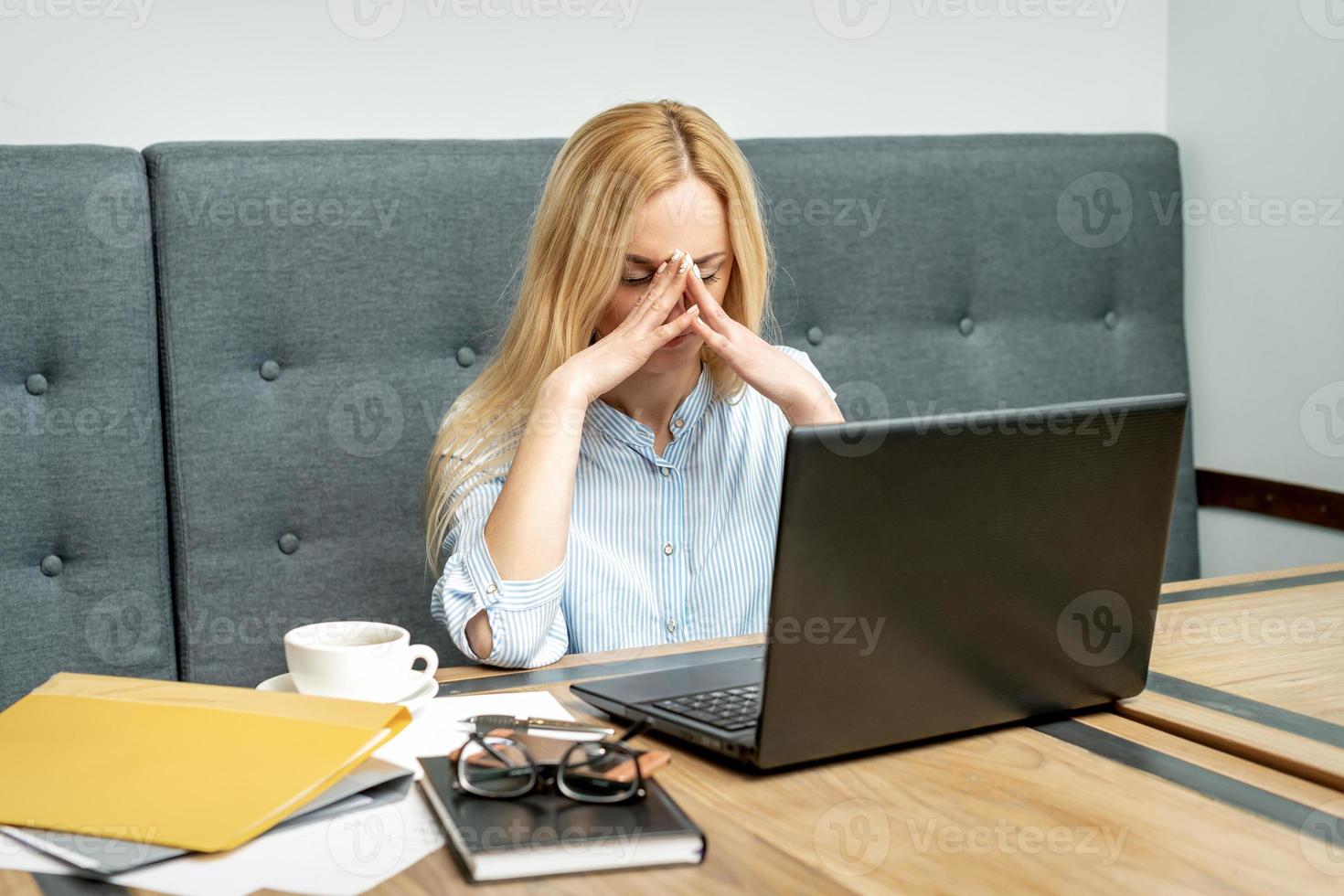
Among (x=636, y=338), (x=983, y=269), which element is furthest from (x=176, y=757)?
(x=983, y=269)

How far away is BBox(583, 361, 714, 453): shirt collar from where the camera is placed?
4.95 ft

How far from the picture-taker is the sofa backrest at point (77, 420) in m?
1.58

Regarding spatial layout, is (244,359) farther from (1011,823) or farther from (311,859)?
(1011,823)

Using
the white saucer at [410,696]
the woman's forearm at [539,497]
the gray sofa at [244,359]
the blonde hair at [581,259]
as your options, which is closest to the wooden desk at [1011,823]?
the white saucer at [410,696]

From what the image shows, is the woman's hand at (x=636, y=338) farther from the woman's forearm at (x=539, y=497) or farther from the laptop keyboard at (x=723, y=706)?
the laptop keyboard at (x=723, y=706)

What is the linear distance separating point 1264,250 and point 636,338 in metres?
1.32

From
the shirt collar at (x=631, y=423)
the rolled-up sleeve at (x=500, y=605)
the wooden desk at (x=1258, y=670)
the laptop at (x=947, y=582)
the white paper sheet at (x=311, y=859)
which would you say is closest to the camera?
the white paper sheet at (x=311, y=859)

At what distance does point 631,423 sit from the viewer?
4.95 feet

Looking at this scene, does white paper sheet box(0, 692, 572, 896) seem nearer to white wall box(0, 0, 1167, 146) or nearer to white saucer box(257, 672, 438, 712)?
white saucer box(257, 672, 438, 712)

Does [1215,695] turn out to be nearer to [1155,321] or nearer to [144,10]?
[1155,321]

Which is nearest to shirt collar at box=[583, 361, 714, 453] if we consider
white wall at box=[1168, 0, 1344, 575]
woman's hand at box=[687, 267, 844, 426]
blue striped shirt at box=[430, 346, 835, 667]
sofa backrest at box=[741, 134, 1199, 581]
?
blue striped shirt at box=[430, 346, 835, 667]

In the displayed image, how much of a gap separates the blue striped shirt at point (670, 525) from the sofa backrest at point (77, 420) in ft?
1.53

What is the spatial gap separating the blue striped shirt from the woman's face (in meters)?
0.10

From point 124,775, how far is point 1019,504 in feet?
1.95
